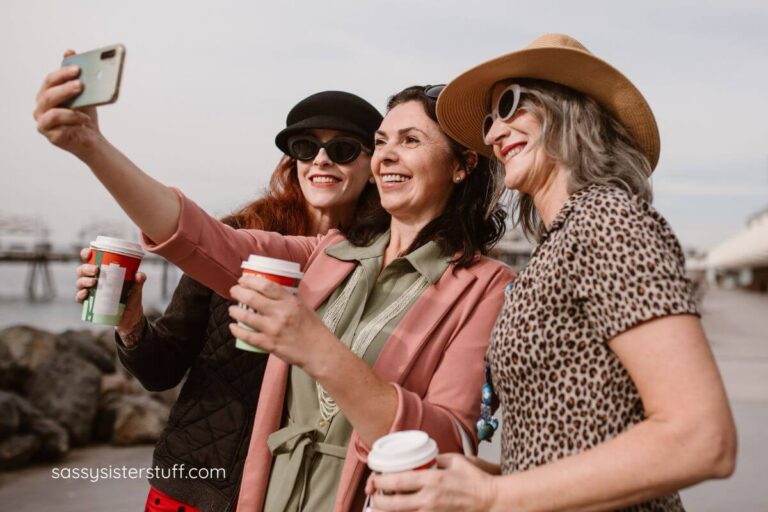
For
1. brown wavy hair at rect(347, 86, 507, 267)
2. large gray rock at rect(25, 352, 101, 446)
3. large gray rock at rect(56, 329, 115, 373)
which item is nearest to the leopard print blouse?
brown wavy hair at rect(347, 86, 507, 267)

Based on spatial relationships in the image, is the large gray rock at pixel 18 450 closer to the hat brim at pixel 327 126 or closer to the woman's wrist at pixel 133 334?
the woman's wrist at pixel 133 334

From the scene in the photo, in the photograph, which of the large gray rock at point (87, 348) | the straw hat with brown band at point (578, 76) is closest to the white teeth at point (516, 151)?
the straw hat with brown band at point (578, 76)

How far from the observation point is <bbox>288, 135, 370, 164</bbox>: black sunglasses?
2.79m

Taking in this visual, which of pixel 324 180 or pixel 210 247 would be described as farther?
pixel 324 180

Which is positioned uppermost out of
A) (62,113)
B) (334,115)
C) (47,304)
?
(334,115)

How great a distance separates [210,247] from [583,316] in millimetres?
1069

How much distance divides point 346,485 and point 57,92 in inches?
44.3

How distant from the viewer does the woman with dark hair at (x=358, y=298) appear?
4.93 feet

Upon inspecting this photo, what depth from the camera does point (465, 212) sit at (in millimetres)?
2264

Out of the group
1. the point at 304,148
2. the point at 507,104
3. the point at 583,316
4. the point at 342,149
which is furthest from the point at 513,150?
the point at 304,148

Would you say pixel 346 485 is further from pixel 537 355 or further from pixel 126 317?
pixel 126 317

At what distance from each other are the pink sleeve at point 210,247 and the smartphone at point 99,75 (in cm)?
45

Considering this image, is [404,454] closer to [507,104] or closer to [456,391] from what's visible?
[456,391]

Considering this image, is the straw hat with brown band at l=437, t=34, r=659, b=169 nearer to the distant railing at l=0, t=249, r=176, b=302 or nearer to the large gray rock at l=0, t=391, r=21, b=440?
the large gray rock at l=0, t=391, r=21, b=440
